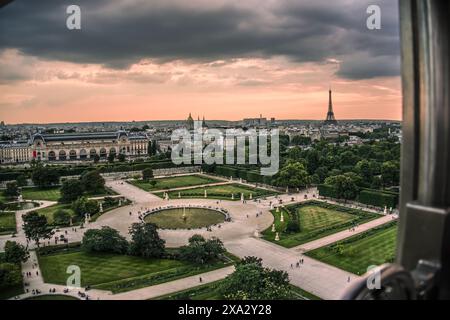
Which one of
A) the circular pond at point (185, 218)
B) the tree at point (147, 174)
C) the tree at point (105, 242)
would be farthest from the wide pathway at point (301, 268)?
the tree at point (147, 174)

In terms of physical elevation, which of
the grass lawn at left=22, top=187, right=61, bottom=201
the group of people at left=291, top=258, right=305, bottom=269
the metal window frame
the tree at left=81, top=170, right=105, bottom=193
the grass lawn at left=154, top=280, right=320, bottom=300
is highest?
the metal window frame

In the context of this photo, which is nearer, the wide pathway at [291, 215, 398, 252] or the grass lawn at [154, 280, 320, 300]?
the grass lawn at [154, 280, 320, 300]

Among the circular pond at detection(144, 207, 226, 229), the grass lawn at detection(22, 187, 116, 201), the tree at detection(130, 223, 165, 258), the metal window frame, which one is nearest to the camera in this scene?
the metal window frame

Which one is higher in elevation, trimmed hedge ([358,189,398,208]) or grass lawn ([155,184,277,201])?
trimmed hedge ([358,189,398,208])

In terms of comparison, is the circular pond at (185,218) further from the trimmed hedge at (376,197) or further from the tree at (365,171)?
the tree at (365,171)

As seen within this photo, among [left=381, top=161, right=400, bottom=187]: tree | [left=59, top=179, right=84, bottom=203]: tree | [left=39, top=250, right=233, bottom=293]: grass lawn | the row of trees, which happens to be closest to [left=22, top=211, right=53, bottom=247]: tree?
[left=39, top=250, right=233, bottom=293]: grass lawn

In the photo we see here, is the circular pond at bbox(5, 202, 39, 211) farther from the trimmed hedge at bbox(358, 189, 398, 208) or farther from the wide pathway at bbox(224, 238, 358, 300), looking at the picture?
the trimmed hedge at bbox(358, 189, 398, 208)

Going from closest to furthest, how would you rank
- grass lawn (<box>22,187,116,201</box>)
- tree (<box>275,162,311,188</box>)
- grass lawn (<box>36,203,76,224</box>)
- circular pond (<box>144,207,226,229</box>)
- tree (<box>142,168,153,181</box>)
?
circular pond (<box>144,207,226,229</box>), grass lawn (<box>36,203,76,224</box>), tree (<box>275,162,311,188</box>), grass lawn (<box>22,187,116,201</box>), tree (<box>142,168,153,181</box>)
